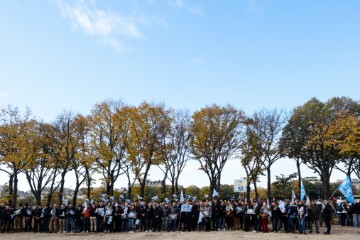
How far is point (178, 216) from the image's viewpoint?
2045 centimetres

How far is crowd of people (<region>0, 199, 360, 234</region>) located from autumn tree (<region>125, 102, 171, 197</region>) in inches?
580

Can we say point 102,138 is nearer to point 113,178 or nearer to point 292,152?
point 113,178

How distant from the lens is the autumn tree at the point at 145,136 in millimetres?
36188

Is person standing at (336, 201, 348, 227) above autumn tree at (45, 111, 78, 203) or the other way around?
the other way around

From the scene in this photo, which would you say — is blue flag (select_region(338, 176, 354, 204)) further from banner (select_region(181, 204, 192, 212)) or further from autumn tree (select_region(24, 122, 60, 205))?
autumn tree (select_region(24, 122, 60, 205))

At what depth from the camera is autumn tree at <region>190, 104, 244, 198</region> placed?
37312 mm

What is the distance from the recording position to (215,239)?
611 inches

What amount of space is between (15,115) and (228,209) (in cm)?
2401

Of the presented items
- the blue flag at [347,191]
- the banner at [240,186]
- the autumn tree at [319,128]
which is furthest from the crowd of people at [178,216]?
the autumn tree at [319,128]

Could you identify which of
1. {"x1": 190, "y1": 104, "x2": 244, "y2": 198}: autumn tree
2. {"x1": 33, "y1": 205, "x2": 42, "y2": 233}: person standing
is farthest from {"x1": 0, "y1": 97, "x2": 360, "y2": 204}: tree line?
{"x1": 33, "y1": 205, "x2": 42, "y2": 233}: person standing

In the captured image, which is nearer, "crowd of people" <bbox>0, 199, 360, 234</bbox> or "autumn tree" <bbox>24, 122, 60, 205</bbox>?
"crowd of people" <bbox>0, 199, 360, 234</bbox>

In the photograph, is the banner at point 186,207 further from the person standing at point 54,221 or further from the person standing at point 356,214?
the person standing at point 356,214

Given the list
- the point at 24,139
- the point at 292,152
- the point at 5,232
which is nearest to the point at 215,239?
the point at 5,232

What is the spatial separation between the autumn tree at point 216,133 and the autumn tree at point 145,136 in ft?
11.6
